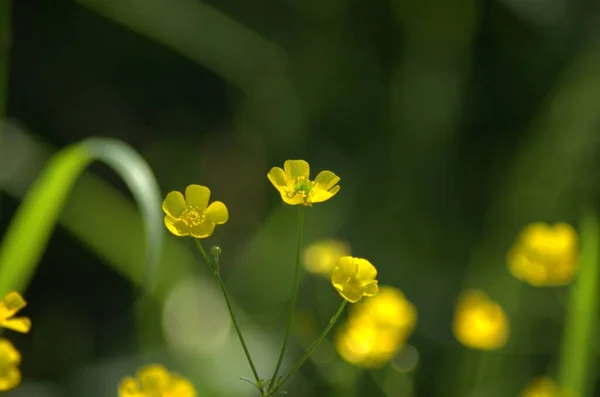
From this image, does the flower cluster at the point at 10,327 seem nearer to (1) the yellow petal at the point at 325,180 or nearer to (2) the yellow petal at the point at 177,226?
(2) the yellow petal at the point at 177,226

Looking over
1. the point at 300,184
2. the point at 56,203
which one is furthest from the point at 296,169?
the point at 56,203

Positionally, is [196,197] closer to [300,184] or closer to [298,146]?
[300,184]

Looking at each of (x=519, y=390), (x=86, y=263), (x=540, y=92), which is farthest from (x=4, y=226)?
(x=540, y=92)

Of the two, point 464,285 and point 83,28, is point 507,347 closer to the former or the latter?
point 464,285

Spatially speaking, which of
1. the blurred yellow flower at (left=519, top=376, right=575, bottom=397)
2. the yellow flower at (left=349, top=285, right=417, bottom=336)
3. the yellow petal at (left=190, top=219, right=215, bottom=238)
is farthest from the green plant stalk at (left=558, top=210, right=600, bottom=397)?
the yellow petal at (left=190, top=219, right=215, bottom=238)

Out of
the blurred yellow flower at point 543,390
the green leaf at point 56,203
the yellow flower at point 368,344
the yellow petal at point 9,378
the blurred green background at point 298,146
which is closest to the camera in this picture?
the yellow petal at point 9,378

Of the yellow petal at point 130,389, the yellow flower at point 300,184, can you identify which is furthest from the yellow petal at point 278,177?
the yellow petal at point 130,389

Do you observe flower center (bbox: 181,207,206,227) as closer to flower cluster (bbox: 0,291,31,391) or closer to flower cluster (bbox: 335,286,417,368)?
flower cluster (bbox: 0,291,31,391)
